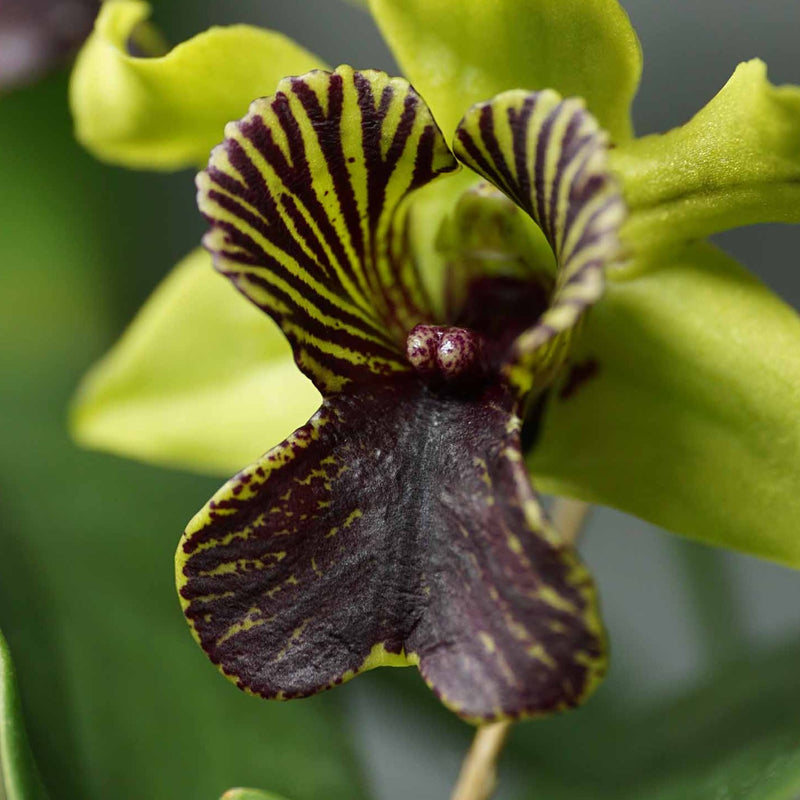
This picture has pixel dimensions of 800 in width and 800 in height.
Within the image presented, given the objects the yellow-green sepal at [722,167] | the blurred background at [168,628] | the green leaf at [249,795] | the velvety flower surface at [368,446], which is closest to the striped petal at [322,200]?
the velvety flower surface at [368,446]

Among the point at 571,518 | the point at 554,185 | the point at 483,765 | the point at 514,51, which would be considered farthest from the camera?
the point at 571,518

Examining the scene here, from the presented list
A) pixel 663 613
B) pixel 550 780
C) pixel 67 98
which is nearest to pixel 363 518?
pixel 550 780

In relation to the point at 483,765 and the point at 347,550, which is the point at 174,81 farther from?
the point at 483,765

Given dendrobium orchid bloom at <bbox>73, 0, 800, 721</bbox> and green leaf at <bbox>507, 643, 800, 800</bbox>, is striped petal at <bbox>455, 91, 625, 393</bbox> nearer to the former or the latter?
dendrobium orchid bloom at <bbox>73, 0, 800, 721</bbox>

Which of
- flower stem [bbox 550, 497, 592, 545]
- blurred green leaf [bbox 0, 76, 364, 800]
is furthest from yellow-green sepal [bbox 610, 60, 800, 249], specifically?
blurred green leaf [bbox 0, 76, 364, 800]

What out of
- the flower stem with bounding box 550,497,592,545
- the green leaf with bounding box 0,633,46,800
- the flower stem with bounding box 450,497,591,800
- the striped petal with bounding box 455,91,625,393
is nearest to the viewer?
the striped petal with bounding box 455,91,625,393

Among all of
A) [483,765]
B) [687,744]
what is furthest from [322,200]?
[687,744]

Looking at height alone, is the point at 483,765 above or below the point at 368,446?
below
